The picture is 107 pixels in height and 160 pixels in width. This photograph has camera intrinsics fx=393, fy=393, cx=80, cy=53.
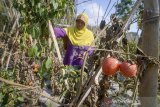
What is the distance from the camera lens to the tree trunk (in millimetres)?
1399

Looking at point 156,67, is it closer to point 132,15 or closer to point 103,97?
point 132,15

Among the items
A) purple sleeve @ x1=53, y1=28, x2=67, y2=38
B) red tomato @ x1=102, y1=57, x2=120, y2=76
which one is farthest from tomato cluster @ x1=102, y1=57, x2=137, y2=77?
purple sleeve @ x1=53, y1=28, x2=67, y2=38

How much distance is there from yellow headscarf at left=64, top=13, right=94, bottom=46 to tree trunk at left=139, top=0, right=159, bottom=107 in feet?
7.30

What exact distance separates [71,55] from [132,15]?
87.0 inches

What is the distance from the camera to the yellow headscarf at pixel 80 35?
3.67 meters

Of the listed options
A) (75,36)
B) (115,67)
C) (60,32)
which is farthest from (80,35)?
(115,67)

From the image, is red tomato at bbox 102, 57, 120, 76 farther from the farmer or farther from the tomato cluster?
the farmer

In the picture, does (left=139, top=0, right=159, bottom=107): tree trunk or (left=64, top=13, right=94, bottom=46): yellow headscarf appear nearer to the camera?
(left=139, top=0, right=159, bottom=107): tree trunk

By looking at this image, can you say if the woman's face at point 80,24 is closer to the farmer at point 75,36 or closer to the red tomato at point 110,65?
the farmer at point 75,36

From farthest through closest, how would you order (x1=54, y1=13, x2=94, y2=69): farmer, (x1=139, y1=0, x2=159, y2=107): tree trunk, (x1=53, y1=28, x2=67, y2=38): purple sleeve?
(x1=54, y1=13, x2=94, y2=69): farmer
(x1=53, y1=28, x2=67, y2=38): purple sleeve
(x1=139, y1=0, x2=159, y2=107): tree trunk

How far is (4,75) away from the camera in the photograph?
9.85 ft

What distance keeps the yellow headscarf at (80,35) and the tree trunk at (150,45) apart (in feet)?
7.30

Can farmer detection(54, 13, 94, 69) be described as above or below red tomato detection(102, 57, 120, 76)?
above

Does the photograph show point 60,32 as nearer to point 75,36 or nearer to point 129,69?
point 75,36
